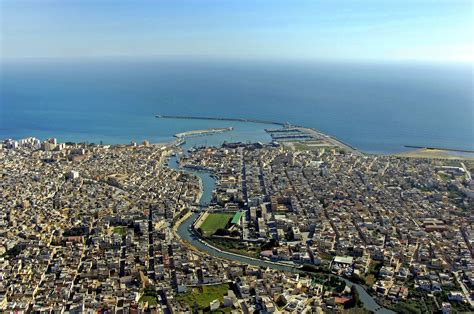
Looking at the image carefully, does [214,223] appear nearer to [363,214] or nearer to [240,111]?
[363,214]

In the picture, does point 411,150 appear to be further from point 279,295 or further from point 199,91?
point 199,91

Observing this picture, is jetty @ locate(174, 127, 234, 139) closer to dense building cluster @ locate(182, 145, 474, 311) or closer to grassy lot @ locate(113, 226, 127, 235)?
dense building cluster @ locate(182, 145, 474, 311)

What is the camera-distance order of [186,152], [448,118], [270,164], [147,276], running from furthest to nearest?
[448,118] → [186,152] → [270,164] → [147,276]

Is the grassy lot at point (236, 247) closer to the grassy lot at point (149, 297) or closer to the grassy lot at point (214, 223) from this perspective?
the grassy lot at point (214, 223)

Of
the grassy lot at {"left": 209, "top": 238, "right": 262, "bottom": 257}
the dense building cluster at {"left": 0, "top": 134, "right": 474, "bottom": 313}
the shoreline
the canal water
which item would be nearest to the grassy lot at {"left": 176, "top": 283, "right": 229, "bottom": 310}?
the dense building cluster at {"left": 0, "top": 134, "right": 474, "bottom": 313}

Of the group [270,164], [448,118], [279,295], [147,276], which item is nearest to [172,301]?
[147,276]

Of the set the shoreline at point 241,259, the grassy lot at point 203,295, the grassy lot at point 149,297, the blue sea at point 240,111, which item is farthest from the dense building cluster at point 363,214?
the blue sea at point 240,111

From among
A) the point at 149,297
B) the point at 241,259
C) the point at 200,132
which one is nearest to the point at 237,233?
the point at 241,259
